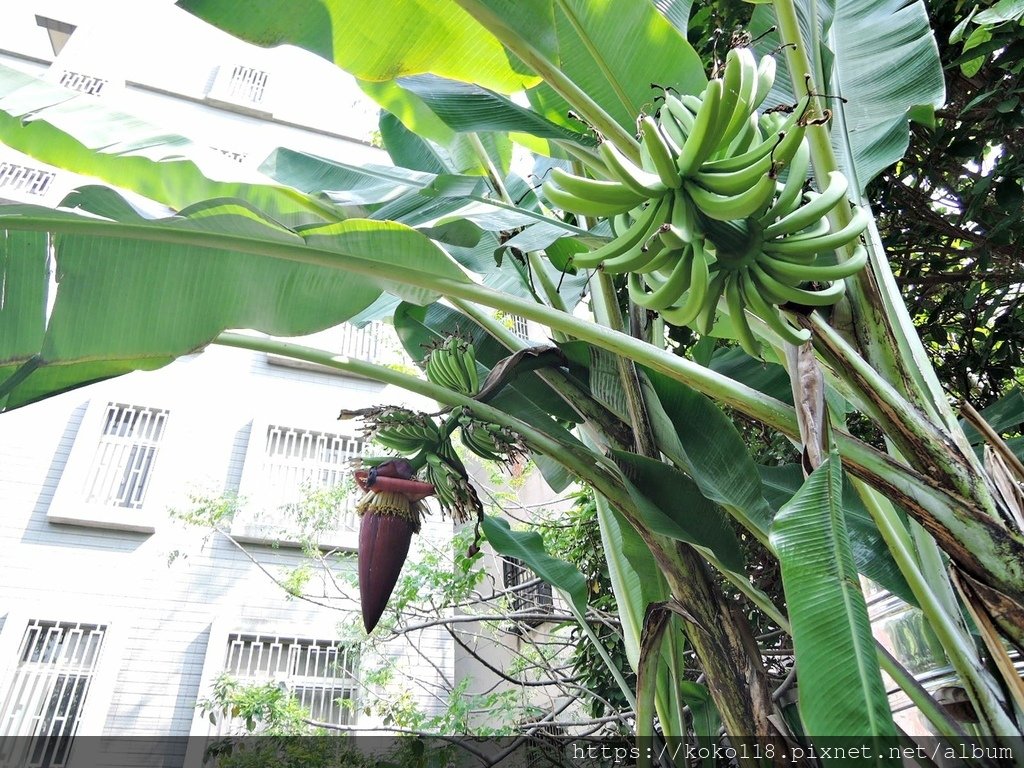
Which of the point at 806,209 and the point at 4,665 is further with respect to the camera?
the point at 4,665

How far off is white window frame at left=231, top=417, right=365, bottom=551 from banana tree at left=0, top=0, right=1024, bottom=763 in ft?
14.2

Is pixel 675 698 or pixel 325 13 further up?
pixel 325 13

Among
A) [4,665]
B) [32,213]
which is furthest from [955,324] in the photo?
[4,665]

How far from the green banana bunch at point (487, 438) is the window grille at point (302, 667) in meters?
4.20

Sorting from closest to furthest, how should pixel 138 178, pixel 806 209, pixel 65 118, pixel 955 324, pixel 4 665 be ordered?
1. pixel 806 209
2. pixel 65 118
3. pixel 138 178
4. pixel 955 324
5. pixel 4 665

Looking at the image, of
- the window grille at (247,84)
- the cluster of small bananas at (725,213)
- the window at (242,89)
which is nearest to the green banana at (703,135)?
the cluster of small bananas at (725,213)

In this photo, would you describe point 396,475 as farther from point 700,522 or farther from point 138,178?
point 138,178

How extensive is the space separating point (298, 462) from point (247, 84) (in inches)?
222

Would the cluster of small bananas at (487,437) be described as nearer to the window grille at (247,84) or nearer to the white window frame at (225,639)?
the white window frame at (225,639)

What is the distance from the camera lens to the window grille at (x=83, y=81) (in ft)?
26.5

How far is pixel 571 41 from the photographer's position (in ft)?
4.85

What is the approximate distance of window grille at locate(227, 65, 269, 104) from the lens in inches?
358

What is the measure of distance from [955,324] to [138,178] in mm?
2692

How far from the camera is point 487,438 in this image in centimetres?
160
